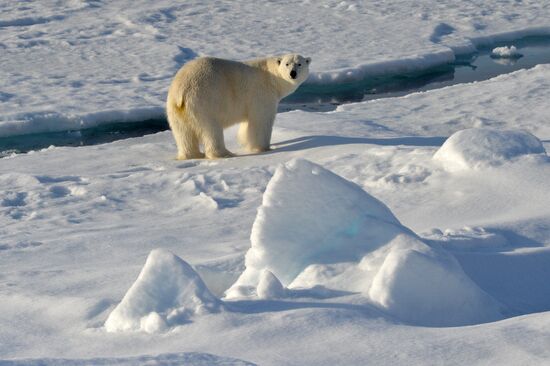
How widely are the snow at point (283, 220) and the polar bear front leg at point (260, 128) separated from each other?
131 mm

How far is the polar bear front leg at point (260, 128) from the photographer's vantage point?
6.58 metres

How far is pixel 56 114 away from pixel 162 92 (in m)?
1.13

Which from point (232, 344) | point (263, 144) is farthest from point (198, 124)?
point (232, 344)

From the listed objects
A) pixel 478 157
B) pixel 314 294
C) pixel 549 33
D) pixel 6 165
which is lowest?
pixel 549 33

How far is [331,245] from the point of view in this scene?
3.44m

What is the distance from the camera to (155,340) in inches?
110

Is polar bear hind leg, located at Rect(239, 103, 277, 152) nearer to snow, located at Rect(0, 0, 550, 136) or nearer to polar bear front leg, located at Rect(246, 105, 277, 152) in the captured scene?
polar bear front leg, located at Rect(246, 105, 277, 152)

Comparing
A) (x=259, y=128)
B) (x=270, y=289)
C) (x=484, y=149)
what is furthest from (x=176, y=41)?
(x=270, y=289)

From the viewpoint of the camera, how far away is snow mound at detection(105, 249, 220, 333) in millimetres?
2922

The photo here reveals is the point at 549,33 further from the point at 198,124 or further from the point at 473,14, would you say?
the point at 198,124

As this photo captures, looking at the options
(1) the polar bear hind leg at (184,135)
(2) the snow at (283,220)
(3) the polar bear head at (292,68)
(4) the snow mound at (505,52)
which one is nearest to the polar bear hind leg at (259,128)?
(2) the snow at (283,220)

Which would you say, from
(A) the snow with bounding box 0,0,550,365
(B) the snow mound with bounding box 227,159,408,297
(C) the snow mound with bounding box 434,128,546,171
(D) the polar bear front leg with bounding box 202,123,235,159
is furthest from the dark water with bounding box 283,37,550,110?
(B) the snow mound with bounding box 227,159,408,297

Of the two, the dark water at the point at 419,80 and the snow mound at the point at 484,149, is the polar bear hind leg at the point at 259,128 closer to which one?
the snow mound at the point at 484,149

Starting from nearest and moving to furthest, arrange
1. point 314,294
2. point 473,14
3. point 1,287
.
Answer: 1. point 314,294
2. point 1,287
3. point 473,14
